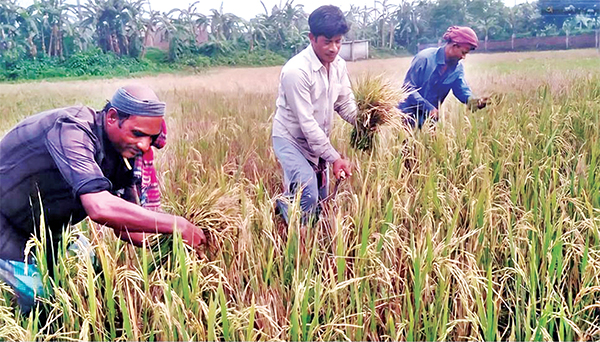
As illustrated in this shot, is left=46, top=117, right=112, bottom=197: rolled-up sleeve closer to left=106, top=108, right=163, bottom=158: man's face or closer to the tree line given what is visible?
left=106, top=108, right=163, bottom=158: man's face

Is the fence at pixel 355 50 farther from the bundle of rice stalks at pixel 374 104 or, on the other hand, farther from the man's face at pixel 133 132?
the man's face at pixel 133 132

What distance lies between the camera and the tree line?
1834 mm

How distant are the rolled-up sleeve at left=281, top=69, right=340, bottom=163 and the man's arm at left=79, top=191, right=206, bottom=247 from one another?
86cm

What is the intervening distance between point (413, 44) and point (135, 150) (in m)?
1.46

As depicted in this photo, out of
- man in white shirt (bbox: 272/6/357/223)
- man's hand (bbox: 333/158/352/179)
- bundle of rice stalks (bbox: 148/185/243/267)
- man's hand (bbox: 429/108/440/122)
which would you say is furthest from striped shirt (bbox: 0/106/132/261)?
man's hand (bbox: 429/108/440/122)

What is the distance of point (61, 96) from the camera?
1.90 meters

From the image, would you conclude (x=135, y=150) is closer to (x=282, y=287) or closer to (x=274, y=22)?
(x=282, y=287)

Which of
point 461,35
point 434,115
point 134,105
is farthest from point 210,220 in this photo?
point 461,35

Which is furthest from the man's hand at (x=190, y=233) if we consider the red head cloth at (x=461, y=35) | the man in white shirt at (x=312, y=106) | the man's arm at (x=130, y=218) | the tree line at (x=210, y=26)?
the red head cloth at (x=461, y=35)

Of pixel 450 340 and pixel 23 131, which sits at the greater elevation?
pixel 23 131


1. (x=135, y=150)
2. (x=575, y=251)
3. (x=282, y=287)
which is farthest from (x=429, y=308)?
(x=135, y=150)

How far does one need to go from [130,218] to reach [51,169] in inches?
13.5

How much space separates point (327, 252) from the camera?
6.03 ft

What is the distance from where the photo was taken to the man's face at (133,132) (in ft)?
4.86
